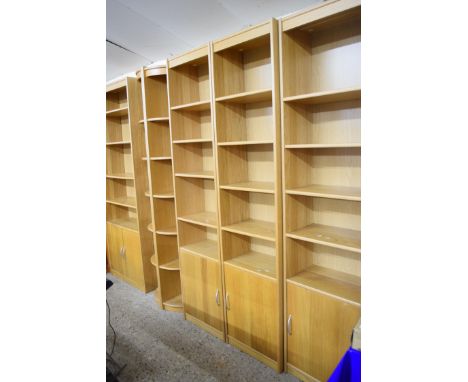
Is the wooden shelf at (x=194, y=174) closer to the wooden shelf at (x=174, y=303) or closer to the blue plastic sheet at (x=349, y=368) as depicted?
the wooden shelf at (x=174, y=303)

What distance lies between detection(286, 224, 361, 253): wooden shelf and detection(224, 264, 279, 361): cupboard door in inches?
16.7

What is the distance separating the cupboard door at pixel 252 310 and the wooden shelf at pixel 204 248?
246 millimetres

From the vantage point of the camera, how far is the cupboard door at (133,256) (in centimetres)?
352

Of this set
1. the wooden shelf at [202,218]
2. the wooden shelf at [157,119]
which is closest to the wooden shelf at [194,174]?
the wooden shelf at [202,218]

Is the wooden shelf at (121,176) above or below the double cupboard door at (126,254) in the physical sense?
above

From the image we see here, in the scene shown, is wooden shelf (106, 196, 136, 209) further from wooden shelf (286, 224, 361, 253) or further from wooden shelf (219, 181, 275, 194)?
wooden shelf (286, 224, 361, 253)

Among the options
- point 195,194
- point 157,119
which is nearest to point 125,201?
point 195,194

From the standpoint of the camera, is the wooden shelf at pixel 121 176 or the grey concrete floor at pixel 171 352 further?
the wooden shelf at pixel 121 176

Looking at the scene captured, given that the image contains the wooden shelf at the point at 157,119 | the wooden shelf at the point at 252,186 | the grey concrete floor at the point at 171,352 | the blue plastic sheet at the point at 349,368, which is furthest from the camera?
the wooden shelf at the point at 157,119

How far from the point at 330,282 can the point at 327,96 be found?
121 centimetres
